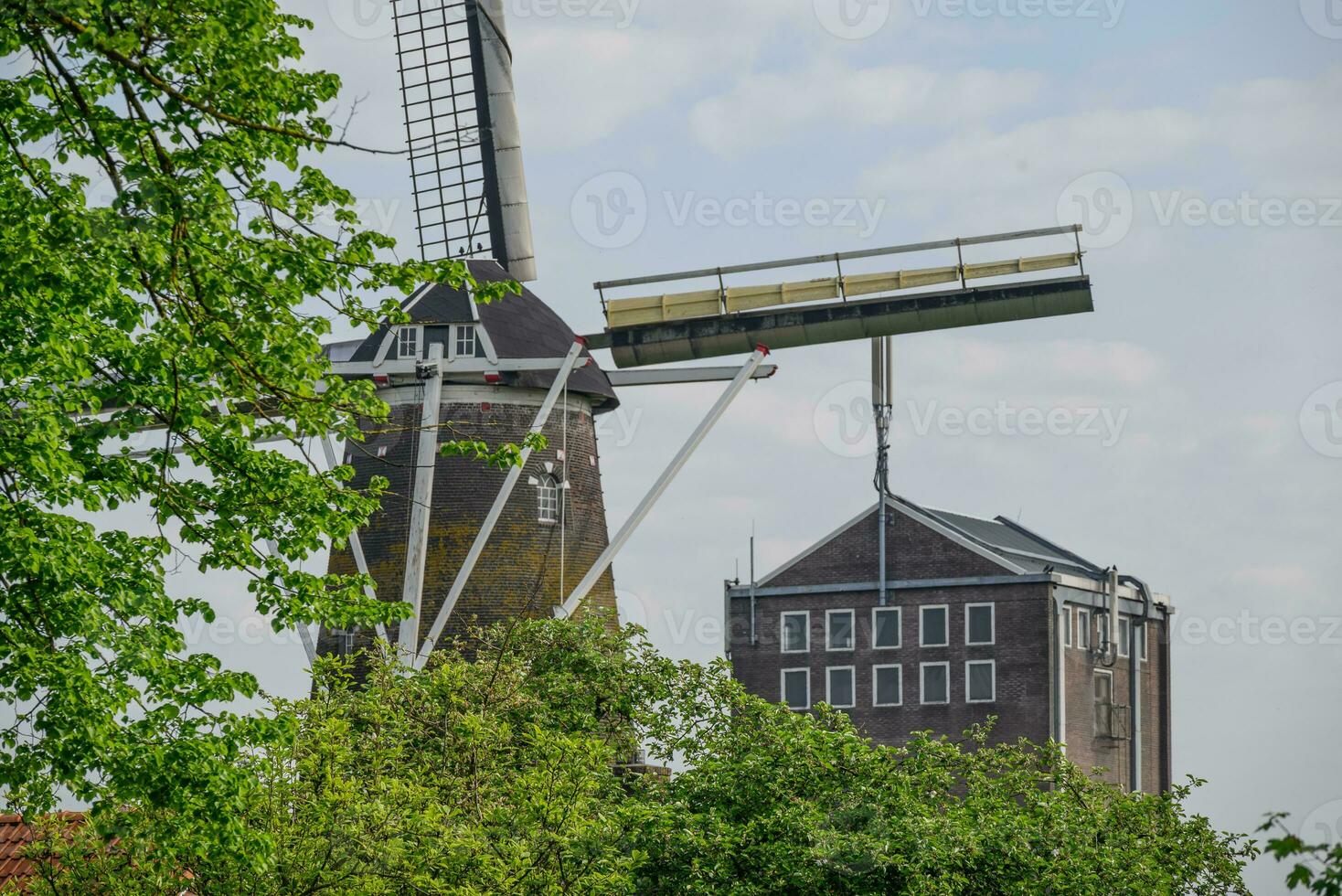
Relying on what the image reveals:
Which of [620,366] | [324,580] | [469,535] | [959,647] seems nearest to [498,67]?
[620,366]

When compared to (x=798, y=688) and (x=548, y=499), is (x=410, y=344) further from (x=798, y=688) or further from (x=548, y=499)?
(x=798, y=688)

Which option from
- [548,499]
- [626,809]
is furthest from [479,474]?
[626,809]

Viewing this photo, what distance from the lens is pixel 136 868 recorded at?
17781 millimetres

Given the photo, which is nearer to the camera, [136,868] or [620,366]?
[136,868]

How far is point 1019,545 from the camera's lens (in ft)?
175

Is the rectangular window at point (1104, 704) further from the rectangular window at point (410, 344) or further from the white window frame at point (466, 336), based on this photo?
the rectangular window at point (410, 344)

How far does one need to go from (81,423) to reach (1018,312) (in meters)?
24.0

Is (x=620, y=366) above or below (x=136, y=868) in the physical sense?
above

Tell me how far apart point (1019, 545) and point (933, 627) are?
4729 millimetres

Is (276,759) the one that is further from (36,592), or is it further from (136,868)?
(36,592)

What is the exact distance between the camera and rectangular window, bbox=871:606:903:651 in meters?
50.7

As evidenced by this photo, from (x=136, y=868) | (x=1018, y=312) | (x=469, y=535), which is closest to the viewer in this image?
(x=136, y=868)

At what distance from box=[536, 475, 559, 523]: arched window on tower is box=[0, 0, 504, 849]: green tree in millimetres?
17803

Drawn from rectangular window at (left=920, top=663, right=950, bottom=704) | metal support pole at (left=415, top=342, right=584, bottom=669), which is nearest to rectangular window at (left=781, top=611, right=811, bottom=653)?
rectangular window at (left=920, top=663, right=950, bottom=704)
